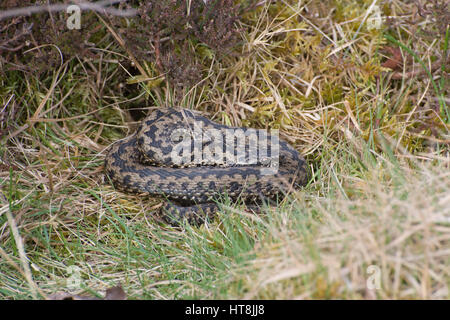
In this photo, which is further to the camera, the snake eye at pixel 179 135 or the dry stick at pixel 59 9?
the snake eye at pixel 179 135

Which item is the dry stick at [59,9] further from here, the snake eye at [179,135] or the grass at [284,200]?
the snake eye at [179,135]

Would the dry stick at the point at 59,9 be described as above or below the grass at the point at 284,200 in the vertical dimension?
above

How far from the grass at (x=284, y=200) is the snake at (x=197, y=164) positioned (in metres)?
0.15

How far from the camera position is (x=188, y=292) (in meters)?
2.83

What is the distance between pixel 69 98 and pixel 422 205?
3594 mm

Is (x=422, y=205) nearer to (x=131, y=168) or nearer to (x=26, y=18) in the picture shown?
(x=131, y=168)

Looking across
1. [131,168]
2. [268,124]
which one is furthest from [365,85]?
[131,168]

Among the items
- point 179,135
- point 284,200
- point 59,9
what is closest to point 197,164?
point 179,135

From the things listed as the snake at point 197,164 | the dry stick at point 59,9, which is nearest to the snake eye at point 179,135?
the snake at point 197,164

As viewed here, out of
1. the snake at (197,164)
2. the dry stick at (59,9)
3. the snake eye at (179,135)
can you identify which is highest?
the dry stick at (59,9)

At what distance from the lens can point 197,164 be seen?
4730 millimetres

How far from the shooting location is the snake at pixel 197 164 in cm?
426

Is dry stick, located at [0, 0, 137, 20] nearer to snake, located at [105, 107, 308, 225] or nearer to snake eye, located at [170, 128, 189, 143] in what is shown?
snake, located at [105, 107, 308, 225]

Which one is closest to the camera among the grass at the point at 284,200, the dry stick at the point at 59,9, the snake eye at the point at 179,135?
the grass at the point at 284,200
